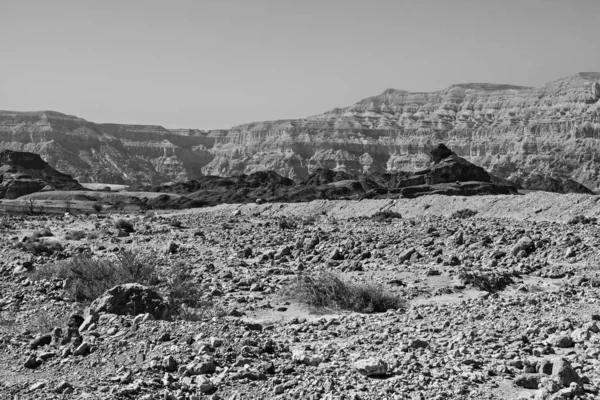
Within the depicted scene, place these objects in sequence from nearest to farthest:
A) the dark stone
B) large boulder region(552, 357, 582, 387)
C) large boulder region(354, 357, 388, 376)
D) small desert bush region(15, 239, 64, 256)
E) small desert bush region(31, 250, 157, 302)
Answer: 1. large boulder region(552, 357, 582, 387)
2. large boulder region(354, 357, 388, 376)
3. the dark stone
4. small desert bush region(31, 250, 157, 302)
5. small desert bush region(15, 239, 64, 256)

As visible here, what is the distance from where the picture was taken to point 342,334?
9.05 metres

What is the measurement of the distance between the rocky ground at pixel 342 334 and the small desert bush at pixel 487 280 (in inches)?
1.4

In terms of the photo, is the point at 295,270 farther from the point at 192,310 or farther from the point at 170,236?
the point at 170,236

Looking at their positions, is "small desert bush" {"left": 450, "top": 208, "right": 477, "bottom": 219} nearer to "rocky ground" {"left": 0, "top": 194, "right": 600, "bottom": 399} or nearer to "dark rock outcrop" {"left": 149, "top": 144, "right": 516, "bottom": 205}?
"rocky ground" {"left": 0, "top": 194, "right": 600, "bottom": 399}

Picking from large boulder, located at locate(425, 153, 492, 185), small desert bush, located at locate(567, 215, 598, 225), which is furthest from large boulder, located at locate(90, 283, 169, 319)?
large boulder, located at locate(425, 153, 492, 185)

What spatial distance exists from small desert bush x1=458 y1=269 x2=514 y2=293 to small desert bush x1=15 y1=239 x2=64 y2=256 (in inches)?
487

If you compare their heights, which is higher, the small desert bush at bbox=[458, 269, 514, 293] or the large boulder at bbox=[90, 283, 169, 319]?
the large boulder at bbox=[90, 283, 169, 319]

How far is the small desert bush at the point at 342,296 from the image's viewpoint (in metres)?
11.3

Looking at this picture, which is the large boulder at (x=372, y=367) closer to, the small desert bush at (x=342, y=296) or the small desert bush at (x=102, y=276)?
the small desert bush at (x=342, y=296)

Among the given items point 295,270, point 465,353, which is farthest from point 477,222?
point 465,353

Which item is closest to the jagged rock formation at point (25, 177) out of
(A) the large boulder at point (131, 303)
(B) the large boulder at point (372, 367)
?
(A) the large boulder at point (131, 303)

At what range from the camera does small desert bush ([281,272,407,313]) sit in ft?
37.1

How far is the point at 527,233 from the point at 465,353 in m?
11.6

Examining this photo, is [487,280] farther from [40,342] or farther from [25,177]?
[25,177]
